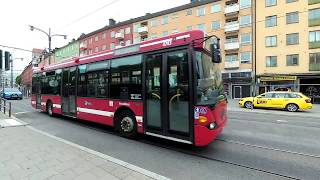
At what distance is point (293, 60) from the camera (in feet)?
116

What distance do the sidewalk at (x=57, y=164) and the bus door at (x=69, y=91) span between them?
4.01 metres

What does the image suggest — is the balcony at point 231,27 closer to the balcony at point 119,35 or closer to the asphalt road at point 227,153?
the balcony at point 119,35

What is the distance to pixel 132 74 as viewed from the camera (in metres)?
8.21

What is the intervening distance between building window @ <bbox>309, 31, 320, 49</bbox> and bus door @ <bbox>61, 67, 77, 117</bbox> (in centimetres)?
3217

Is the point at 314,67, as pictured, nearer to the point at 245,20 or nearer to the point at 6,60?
the point at 245,20

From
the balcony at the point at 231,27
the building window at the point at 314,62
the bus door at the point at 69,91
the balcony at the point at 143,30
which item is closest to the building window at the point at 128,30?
the balcony at the point at 143,30

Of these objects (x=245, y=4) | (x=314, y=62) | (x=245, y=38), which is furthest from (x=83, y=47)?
(x=314, y=62)

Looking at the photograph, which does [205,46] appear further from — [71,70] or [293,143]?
[71,70]

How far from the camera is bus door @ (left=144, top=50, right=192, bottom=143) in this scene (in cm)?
662

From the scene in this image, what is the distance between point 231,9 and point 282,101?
78.7 ft

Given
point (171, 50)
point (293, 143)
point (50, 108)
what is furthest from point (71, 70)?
point (293, 143)

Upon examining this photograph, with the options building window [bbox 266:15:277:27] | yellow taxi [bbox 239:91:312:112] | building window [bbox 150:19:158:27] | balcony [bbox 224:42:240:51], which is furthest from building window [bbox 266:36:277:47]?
building window [bbox 150:19:158:27]

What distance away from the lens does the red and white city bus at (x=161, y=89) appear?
21.2ft

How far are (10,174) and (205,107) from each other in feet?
13.8
